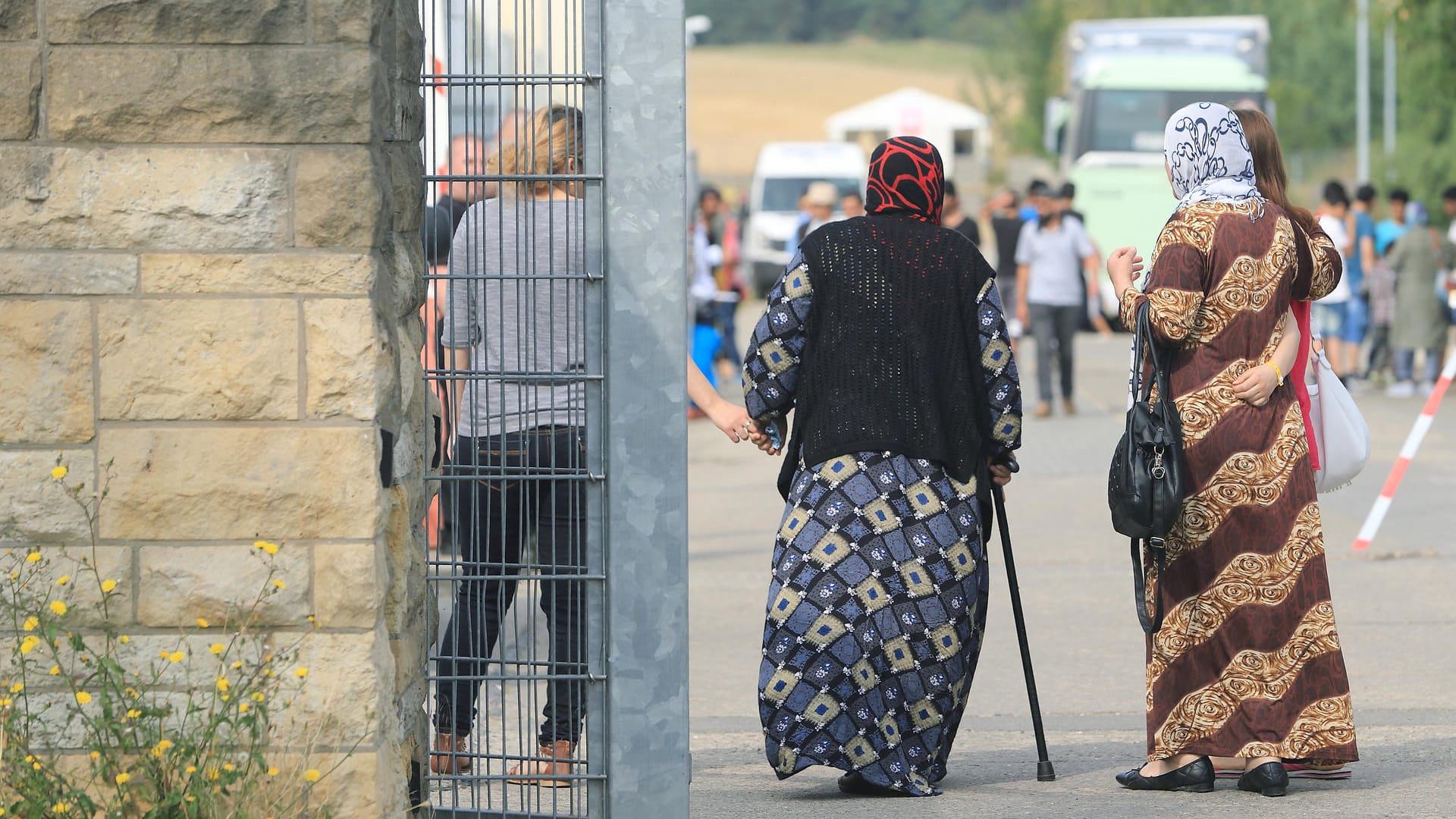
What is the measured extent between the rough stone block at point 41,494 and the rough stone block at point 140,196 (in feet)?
1.37

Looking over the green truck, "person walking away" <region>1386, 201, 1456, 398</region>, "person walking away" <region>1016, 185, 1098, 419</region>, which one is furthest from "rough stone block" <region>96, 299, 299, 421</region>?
the green truck

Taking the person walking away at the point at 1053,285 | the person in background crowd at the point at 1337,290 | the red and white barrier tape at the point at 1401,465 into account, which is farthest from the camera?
the person in background crowd at the point at 1337,290

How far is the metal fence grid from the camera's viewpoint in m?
4.31

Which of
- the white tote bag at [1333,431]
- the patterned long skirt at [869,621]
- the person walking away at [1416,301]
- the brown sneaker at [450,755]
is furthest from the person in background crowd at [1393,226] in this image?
the brown sneaker at [450,755]

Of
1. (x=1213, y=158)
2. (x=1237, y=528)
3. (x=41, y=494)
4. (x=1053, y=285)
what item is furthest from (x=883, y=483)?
(x=1053, y=285)

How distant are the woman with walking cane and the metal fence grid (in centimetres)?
86

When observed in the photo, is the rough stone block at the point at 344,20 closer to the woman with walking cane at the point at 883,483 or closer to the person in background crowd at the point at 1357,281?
the woman with walking cane at the point at 883,483

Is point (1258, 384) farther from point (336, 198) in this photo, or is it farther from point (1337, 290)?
point (1337, 290)

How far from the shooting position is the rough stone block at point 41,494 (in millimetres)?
3994

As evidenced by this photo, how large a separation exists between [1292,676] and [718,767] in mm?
1687

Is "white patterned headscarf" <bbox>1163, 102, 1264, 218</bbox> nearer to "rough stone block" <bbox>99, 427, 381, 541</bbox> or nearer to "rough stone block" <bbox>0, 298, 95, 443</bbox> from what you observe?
"rough stone block" <bbox>99, 427, 381, 541</bbox>

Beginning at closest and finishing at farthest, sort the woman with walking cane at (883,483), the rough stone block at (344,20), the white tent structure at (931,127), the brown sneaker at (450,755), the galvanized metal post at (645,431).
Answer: the rough stone block at (344,20) → the galvanized metal post at (645,431) → the brown sneaker at (450,755) → the woman with walking cane at (883,483) → the white tent structure at (931,127)

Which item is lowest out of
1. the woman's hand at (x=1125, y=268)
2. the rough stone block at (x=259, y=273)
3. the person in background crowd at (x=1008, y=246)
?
the rough stone block at (x=259, y=273)

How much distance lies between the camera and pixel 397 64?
416 cm
